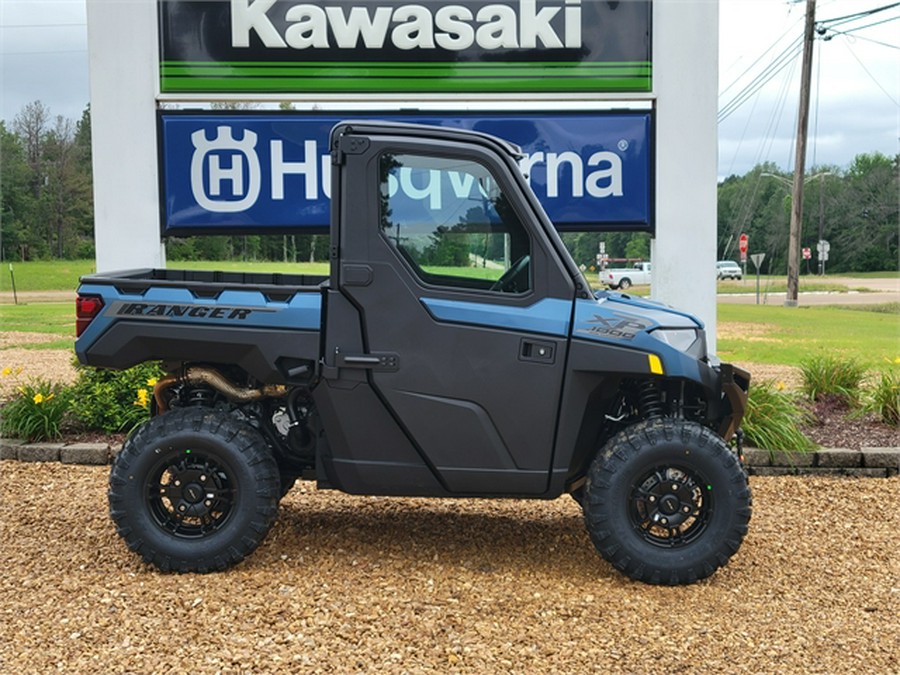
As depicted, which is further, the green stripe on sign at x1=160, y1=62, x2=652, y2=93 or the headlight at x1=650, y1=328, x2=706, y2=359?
the green stripe on sign at x1=160, y1=62, x2=652, y2=93

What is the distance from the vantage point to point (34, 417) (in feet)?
24.0

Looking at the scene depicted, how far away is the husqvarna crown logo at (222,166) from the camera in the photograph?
303 inches

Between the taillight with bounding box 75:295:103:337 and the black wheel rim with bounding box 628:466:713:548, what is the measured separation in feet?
9.13

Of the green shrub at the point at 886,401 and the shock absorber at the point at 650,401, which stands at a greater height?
the shock absorber at the point at 650,401

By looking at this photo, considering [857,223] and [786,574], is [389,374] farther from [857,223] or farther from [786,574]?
[857,223]

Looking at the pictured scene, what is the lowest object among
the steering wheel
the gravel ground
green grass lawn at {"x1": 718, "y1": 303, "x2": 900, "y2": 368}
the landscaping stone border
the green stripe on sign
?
the gravel ground

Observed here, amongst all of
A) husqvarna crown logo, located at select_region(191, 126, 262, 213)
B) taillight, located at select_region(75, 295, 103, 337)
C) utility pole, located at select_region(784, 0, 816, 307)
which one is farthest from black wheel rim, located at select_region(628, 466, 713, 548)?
utility pole, located at select_region(784, 0, 816, 307)

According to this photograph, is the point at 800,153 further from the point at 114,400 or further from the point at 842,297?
the point at 114,400

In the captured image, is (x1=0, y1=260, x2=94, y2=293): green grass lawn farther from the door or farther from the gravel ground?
the door

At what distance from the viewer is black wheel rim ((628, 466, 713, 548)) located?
4.50 meters

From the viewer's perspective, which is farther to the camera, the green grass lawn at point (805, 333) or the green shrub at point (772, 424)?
the green grass lawn at point (805, 333)

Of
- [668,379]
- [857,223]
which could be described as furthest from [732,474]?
[857,223]

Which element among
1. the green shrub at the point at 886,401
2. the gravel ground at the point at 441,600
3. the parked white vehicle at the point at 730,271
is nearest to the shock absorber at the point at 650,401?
the gravel ground at the point at 441,600

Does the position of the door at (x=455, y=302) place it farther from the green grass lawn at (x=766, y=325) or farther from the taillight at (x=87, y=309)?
the green grass lawn at (x=766, y=325)
